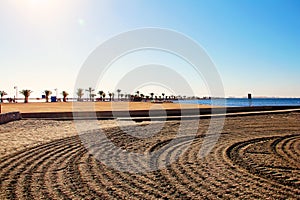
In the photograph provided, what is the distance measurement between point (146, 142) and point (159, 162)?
2.61 m

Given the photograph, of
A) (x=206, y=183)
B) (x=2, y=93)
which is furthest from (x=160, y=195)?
(x=2, y=93)

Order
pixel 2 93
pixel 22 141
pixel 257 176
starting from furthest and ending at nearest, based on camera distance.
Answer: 1. pixel 2 93
2. pixel 22 141
3. pixel 257 176

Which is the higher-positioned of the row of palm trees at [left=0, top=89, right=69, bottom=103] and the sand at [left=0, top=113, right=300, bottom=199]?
the row of palm trees at [left=0, top=89, right=69, bottom=103]

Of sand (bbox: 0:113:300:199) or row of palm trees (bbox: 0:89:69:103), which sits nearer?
sand (bbox: 0:113:300:199)

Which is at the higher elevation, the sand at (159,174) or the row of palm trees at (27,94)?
the row of palm trees at (27,94)

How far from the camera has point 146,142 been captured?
8508 millimetres

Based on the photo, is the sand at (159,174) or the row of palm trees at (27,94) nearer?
the sand at (159,174)

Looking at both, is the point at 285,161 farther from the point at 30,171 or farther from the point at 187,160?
the point at 30,171

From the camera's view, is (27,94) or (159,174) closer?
(159,174)

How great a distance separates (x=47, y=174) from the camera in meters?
4.86

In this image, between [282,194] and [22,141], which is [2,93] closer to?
[22,141]

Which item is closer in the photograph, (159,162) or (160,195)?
(160,195)

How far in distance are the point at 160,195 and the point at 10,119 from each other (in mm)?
13703

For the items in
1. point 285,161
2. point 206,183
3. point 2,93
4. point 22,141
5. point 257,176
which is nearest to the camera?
point 206,183
